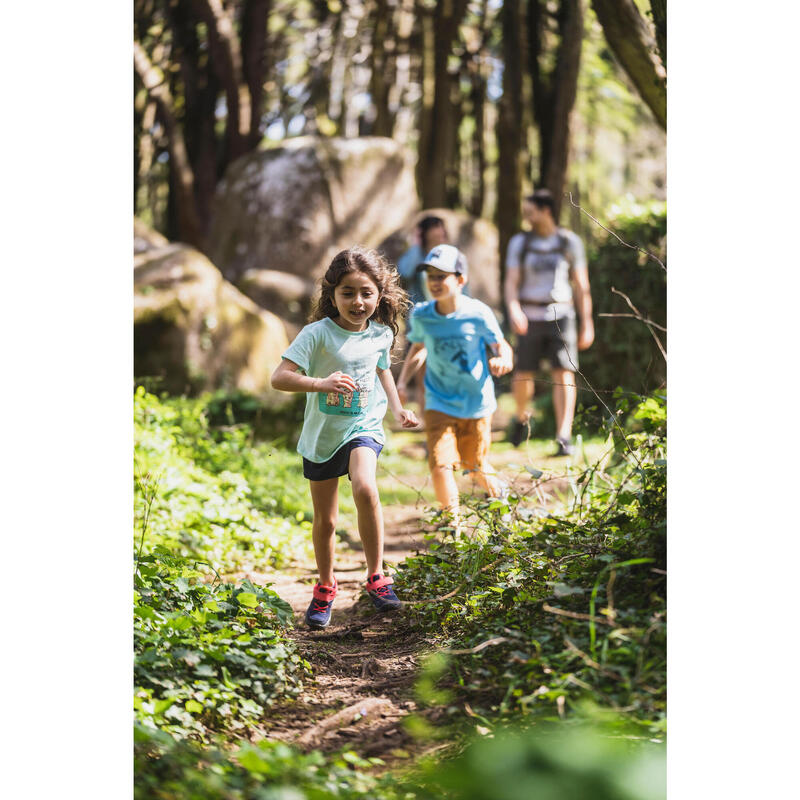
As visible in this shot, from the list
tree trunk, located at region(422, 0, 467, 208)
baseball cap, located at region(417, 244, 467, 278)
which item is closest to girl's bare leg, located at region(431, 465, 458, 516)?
baseball cap, located at region(417, 244, 467, 278)

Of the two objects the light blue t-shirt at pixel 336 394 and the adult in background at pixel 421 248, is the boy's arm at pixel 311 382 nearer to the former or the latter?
the light blue t-shirt at pixel 336 394

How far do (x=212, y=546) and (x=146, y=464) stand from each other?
3.07 feet

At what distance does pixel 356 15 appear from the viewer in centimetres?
1759

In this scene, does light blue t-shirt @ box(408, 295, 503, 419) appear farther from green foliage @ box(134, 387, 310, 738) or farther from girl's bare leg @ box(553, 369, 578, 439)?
girl's bare leg @ box(553, 369, 578, 439)

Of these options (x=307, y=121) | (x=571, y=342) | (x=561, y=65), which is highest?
(x=307, y=121)

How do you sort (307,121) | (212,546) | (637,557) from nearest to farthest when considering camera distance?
(637,557) < (212,546) < (307,121)

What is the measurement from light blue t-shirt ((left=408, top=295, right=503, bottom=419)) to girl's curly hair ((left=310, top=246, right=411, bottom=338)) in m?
0.83

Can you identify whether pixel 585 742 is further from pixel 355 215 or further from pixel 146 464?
pixel 355 215

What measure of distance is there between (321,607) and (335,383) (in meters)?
1.01

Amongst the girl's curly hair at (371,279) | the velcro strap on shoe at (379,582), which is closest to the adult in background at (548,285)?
the girl's curly hair at (371,279)

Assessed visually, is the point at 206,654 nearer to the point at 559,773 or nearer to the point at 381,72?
the point at 559,773

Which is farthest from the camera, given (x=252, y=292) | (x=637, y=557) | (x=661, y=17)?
(x=252, y=292)

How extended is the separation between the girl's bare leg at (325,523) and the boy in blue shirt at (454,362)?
113cm

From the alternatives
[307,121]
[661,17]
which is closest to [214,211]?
[307,121]
